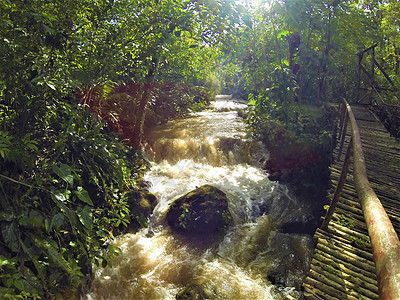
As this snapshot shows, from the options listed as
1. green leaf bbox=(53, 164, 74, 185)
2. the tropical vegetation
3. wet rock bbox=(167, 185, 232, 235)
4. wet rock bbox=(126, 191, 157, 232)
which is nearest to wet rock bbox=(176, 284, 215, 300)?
the tropical vegetation

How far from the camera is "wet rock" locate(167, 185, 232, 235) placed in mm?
6691

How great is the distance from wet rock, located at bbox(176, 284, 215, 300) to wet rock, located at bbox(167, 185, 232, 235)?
6.59 feet

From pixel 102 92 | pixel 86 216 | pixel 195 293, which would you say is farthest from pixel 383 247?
pixel 102 92

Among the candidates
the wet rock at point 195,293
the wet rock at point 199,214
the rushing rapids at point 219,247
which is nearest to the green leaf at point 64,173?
the rushing rapids at point 219,247

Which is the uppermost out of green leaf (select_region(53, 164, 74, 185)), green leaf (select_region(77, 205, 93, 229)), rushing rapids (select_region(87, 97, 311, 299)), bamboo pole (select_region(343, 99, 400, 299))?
bamboo pole (select_region(343, 99, 400, 299))

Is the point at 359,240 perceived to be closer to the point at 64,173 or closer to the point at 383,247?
the point at 383,247

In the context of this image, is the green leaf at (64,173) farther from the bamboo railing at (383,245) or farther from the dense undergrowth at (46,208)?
the bamboo railing at (383,245)

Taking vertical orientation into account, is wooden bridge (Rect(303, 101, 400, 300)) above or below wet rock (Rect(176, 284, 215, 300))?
above

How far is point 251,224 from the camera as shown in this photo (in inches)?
287

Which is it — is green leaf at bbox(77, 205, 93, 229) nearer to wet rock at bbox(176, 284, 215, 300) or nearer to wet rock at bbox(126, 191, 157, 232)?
wet rock at bbox(176, 284, 215, 300)

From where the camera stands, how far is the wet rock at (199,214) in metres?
6.69

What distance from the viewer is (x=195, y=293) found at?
451 cm

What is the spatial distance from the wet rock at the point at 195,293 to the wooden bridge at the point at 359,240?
7.01 feet

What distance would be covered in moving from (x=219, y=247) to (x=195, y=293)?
1783 millimetres
